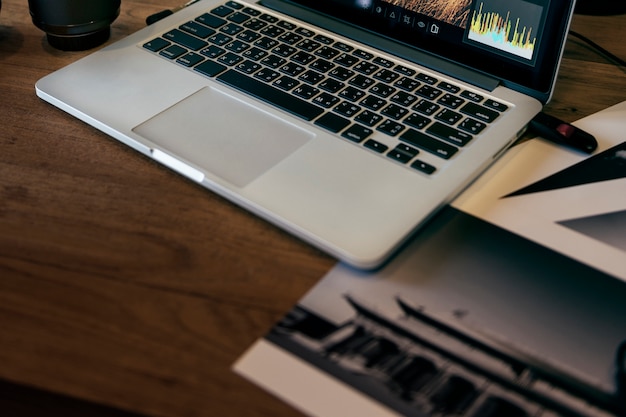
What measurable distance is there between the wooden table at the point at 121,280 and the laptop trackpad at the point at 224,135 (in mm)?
25

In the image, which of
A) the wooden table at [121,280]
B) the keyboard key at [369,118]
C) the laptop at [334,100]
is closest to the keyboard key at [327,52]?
the laptop at [334,100]

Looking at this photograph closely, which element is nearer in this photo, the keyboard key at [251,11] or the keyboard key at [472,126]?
the keyboard key at [472,126]

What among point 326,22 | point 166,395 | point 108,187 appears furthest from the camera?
point 326,22

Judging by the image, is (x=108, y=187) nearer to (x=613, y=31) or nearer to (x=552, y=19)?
(x=552, y=19)

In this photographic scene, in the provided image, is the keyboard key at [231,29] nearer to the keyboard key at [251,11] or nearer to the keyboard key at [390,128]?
the keyboard key at [251,11]

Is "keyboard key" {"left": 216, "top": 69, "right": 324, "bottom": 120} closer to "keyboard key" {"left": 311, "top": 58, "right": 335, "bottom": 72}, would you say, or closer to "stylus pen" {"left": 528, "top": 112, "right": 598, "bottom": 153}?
"keyboard key" {"left": 311, "top": 58, "right": 335, "bottom": 72}

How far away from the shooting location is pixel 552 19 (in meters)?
0.61

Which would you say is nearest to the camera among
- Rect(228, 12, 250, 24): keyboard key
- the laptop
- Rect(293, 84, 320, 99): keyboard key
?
the laptop

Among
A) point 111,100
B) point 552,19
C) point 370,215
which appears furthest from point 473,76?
point 111,100

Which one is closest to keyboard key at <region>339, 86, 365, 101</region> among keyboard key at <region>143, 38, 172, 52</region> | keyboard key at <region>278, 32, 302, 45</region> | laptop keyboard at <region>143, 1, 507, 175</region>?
laptop keyboard at <region>143, 1, 507, 175</region>

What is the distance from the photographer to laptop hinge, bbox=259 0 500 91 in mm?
654

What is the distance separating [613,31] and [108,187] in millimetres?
622

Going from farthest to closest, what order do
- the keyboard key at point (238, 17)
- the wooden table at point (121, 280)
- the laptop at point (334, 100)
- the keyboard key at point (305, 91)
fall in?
1. the keyboard key at point (238, 17)
2. the keyboard key at point (305, 91)
3. the laptop at point (334, 100)
4. the wooden table at point (121, 280)

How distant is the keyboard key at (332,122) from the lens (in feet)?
1.98
